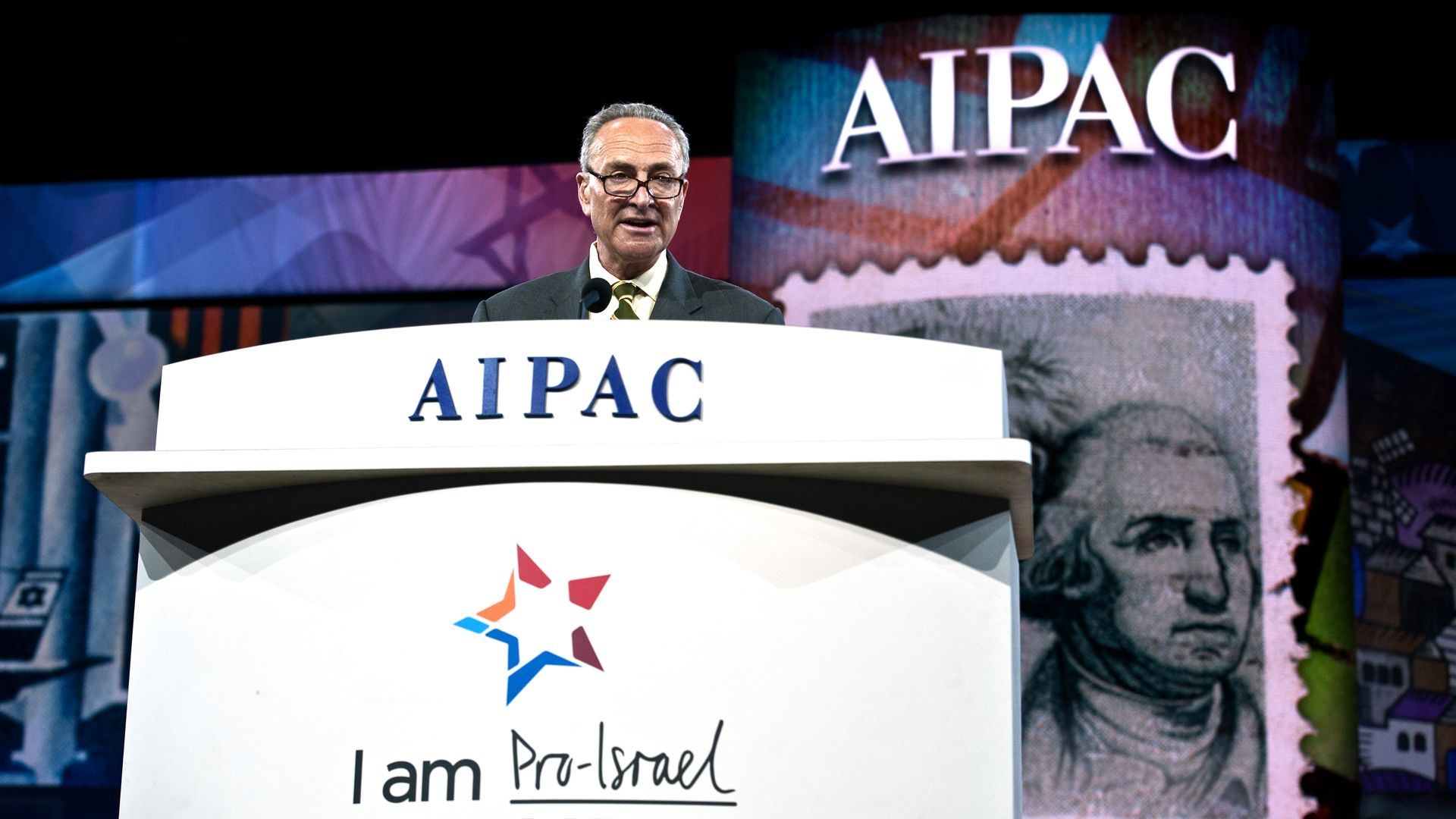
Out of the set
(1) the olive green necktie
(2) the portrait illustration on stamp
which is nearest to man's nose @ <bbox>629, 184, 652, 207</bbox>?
(1) the olive green necktie

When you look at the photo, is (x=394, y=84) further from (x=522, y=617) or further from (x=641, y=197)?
(x=522, y=617)

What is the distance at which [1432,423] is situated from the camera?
15.2ft

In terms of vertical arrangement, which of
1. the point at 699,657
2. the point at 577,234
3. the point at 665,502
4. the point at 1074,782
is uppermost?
the point at 577,234

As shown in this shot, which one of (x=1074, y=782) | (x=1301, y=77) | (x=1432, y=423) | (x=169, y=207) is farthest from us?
(x=169, y=207)

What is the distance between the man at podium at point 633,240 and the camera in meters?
1.77

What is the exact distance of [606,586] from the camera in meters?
1.14

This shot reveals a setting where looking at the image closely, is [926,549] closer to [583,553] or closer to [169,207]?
[583,553]

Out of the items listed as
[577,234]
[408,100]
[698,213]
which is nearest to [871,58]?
[698,213]

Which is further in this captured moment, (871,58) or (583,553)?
(871,58)

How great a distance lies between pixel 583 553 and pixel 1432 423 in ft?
13.8

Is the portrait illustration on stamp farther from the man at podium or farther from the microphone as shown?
the microphone

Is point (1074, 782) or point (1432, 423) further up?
point (1432, 423)

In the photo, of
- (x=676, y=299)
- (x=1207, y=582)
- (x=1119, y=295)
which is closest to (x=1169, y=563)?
(x=1207, y=582)

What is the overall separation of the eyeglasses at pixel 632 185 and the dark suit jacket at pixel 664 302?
10 centimetres
